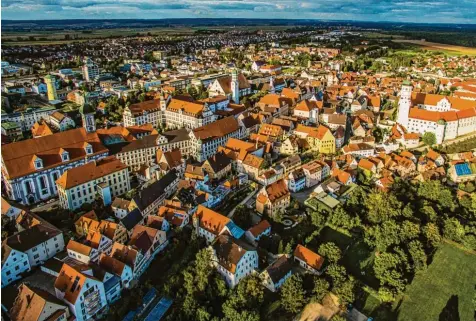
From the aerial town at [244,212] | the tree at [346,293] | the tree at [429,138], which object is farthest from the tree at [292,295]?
the tree at [429,138]

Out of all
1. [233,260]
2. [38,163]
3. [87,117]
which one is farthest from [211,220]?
[87,117]

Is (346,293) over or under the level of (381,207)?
under

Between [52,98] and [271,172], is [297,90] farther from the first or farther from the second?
[52,98]

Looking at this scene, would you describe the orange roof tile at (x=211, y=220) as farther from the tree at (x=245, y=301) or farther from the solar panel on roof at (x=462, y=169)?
the solar panel on roof at (x=462, y=169)

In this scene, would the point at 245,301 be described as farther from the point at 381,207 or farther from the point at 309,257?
the point at 381,207

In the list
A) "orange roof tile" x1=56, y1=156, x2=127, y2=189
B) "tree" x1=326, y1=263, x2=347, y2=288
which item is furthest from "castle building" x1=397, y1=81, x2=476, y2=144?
"orange roof tile" x1=56, y1=156, x2=127, y2=189
